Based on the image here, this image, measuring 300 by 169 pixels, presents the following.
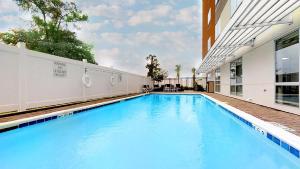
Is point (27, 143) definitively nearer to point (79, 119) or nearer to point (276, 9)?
point (79, 119)

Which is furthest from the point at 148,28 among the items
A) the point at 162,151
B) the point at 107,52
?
the point at 162,151

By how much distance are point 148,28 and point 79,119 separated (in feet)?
66.4

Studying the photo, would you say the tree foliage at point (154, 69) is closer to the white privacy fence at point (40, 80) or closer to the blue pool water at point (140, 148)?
the white privacy fence at point (40, 80)

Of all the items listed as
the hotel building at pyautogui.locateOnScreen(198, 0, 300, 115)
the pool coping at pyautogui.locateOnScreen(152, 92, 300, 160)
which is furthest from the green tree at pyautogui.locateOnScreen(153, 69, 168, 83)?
the pool coping at pyautogui.locateOnScreen(152, 92, 300, 160)

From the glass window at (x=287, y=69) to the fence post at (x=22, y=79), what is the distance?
8.34 m

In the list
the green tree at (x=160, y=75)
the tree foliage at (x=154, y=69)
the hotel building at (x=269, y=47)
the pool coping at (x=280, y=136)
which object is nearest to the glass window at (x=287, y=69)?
the hotel building at (x=269, y=47)

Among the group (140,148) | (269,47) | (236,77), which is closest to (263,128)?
(140,148)

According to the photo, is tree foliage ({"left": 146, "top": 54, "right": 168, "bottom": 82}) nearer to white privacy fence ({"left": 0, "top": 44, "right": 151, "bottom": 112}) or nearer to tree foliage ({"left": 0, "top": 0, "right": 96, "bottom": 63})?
tree foliage ({"left": 0, "top": 0, "right": 96, "bottom": 63})

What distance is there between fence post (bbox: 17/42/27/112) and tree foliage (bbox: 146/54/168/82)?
2354 cm

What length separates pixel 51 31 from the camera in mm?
20609

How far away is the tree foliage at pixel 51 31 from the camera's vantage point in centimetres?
1892

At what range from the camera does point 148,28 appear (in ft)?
80.6

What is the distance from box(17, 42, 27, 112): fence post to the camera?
630 centimetres

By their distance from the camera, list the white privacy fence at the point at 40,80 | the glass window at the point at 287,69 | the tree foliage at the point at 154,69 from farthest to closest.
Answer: the tree foliage at the point at 154,69, the white privacy fence at the point at 40,80, the glass window at the point at 287,69
